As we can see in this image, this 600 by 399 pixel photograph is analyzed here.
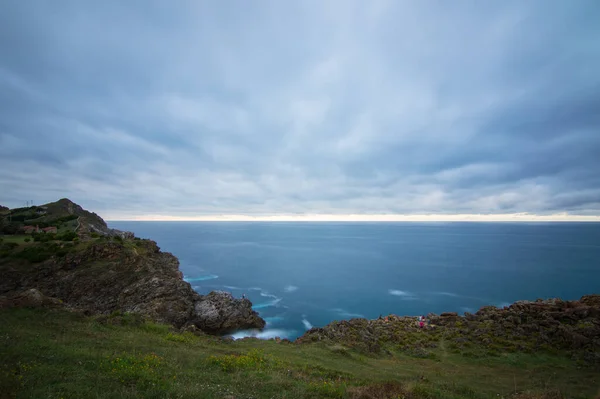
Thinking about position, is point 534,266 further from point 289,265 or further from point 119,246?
point 119,246

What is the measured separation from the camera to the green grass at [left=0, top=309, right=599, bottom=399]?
9633 mm

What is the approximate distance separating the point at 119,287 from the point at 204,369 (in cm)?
2816

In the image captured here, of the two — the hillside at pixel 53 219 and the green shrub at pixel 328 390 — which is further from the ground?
the hillside at pixel 53 219

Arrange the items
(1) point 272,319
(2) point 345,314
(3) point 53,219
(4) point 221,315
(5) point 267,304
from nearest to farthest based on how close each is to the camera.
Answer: (4) point 221,315
(1) point 272,319
(2) point 345,314
(5) point 267,304
(3) point 53,219

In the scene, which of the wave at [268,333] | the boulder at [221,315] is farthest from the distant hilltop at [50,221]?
the wave at [268,333]

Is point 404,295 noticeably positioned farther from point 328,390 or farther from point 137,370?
point 137,370

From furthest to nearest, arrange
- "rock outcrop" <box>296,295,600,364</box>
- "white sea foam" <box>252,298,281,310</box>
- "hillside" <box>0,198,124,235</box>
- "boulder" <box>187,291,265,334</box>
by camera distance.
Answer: "white sea foam" <box>252,298,281,310</box>
"hillside" <box>0,198,124,235</box>
"boulder" <box>187,291,265,334</box>
"rock outcrop" <box>296,295,600,364</box>

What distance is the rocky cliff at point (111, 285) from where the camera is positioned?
3275cm

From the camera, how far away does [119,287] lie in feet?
113

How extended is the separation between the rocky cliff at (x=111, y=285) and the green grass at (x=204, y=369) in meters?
12.0

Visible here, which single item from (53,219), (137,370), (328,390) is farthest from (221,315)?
(53,219)

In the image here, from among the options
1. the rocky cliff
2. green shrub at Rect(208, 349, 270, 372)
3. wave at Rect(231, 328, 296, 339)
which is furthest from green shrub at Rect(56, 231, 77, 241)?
green shrub at Rect(208, 349, 270, 372)

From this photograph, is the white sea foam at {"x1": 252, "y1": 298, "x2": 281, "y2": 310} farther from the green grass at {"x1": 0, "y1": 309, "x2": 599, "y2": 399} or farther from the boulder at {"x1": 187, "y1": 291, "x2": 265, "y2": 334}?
the green grass at {"x1": 0, "y1": 309, "x2": 599, "y2": 399}

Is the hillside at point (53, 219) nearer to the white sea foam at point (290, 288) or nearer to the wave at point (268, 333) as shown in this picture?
the wave at point (268, 333)
